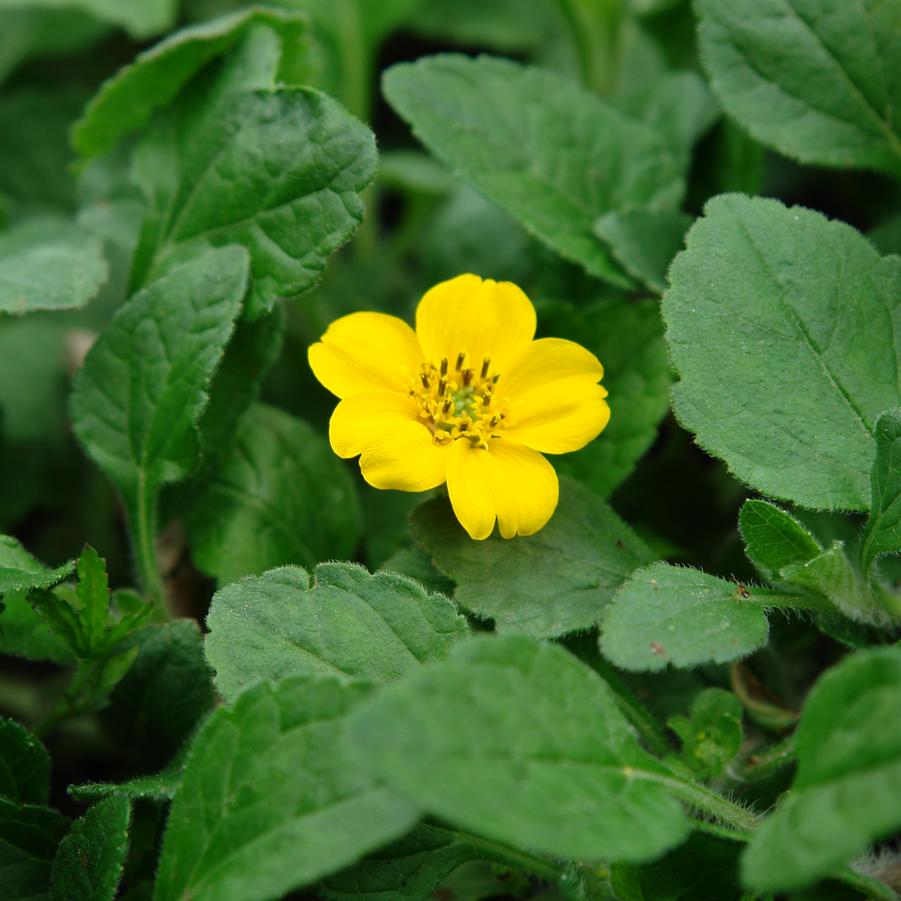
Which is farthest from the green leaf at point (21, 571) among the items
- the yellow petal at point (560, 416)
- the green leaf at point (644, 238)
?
the green leaf at point (644, 238)

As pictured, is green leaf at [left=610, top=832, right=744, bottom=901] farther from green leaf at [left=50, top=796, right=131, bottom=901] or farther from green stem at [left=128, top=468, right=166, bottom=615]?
green stem at [left=128, top=468, right=166, bottom=615]

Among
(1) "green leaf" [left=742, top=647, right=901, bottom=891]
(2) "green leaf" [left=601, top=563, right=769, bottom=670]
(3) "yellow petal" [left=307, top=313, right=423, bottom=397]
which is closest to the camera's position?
(1) "green leaf" [left=742, top=647, right=901, bottom=891]

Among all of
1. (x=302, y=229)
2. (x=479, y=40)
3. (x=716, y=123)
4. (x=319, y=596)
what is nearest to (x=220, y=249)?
(x=302, y=229)

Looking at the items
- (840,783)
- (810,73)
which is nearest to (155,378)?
(840,783)

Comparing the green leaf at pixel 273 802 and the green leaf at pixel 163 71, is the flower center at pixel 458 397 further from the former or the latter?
the green leaf at pixel 163 71

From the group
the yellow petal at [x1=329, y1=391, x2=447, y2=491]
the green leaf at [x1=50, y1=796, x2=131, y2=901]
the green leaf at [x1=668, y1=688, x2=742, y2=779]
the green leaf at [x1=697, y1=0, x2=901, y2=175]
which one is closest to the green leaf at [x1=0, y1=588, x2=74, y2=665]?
the green leaf at [x1=50, y1=796, x2=131, y2=901]

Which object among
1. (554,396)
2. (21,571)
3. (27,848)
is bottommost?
(27,848)

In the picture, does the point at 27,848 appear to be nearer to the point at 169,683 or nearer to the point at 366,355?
the point at 169,683
